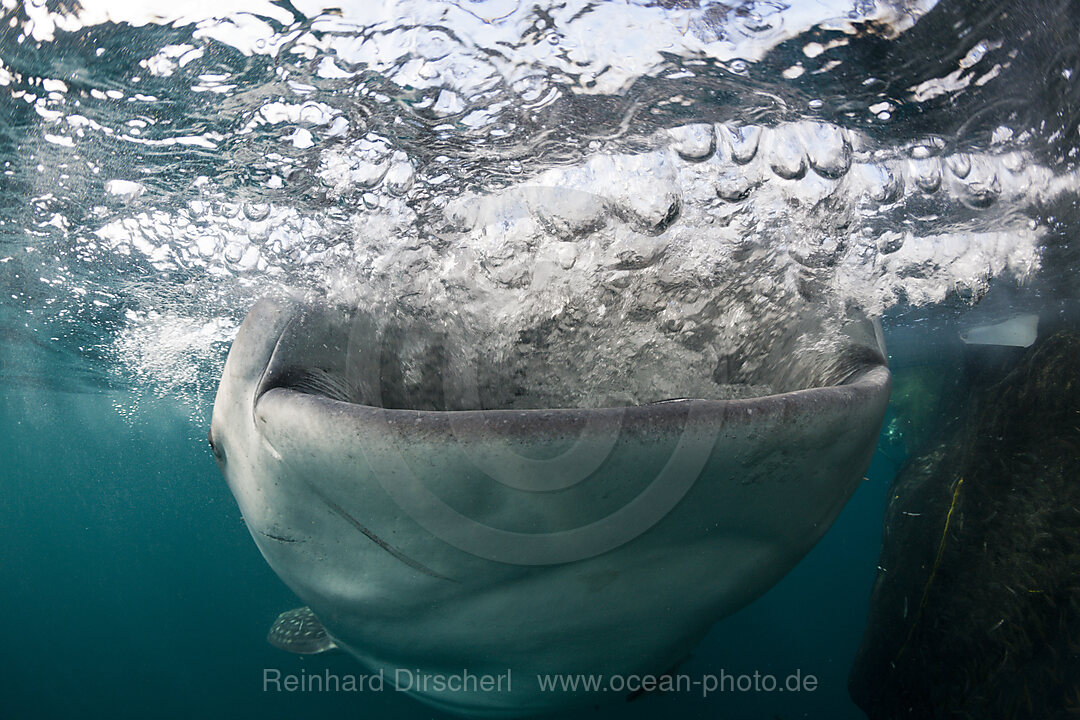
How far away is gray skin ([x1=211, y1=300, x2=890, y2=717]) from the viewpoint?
112cm

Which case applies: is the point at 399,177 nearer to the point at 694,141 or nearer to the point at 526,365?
the point at 694,141

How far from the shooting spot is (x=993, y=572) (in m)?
3.72

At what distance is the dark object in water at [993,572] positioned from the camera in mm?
3275

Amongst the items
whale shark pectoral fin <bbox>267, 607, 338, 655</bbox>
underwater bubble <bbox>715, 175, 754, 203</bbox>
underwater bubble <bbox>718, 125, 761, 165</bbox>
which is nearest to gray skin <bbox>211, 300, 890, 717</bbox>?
underwater bubble <bbox>718, 125, 761, 165</bbox>

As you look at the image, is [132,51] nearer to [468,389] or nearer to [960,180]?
[468,389]

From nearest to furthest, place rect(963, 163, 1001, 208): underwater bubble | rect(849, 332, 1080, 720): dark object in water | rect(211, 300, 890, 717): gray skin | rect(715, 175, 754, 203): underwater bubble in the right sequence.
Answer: rect(211, 300, 890, 717): gray skin < rect(849, 332, 1080, 720): dark object in water < rect(715, 175, 754, 203): underwater bubble < rect(963, 163, 1001, 208): underwater bubble

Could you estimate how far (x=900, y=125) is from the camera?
324cm

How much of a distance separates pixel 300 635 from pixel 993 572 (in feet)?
21.8

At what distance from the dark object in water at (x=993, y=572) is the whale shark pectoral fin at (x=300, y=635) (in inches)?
204

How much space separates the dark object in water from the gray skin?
116 inches

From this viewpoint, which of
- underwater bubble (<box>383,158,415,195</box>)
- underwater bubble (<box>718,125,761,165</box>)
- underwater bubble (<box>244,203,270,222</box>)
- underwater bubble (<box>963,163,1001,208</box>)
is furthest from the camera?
underwater bubble (<box>244,203,270,222</box>)

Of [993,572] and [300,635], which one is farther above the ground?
Answer: [993,572]

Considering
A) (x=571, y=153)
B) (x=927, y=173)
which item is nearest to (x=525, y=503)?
(x=571, y=153)

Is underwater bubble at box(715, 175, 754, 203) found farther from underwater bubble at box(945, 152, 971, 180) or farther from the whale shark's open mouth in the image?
underwater bubble at box(945, 152, 971, 180)
